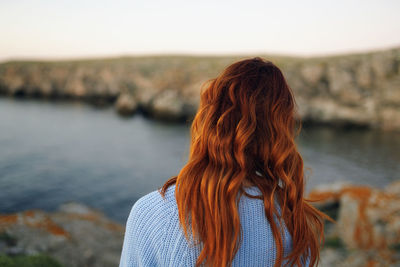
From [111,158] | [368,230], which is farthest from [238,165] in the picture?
[111,158]

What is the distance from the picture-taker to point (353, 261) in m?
5.77

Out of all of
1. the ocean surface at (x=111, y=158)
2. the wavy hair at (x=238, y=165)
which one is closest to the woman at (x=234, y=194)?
the wavy hair at (x=238, y=165)

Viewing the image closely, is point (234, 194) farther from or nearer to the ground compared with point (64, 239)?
farther from the ground

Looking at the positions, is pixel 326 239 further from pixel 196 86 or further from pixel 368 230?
pixel 196 86

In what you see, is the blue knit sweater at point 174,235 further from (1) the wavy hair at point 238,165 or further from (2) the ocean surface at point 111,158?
(2) the ocean surface at point 111,158

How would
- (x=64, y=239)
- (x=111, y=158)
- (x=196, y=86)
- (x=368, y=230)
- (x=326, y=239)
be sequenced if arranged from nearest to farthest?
(x=368, y=230), (x=64, y=239), (x=326, y=239), (x=111, y=158), (x=196, y=86)

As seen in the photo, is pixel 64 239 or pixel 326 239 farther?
pixel 326 239

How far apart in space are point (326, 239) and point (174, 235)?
24.8 feet

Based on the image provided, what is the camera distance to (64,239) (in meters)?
7.25

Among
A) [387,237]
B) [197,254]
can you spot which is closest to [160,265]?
[197,254]

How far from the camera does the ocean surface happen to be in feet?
45.2

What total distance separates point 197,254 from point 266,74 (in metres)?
1.01

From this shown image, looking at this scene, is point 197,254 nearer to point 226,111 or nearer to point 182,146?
point 226,111

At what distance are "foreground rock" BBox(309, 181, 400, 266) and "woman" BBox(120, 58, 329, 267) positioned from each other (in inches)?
218
